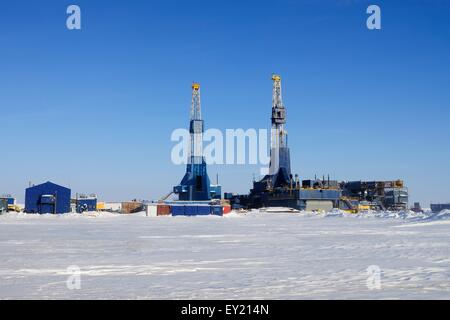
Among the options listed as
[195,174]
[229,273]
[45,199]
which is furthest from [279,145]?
[229,273]

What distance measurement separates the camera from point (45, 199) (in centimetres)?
7156

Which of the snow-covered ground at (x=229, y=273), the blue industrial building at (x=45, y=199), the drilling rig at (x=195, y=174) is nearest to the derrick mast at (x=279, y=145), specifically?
the drilling rig at (x=195, y=174)

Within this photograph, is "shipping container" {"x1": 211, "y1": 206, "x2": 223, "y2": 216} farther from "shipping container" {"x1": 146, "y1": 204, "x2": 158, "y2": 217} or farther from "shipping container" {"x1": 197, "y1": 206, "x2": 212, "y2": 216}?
"shipping container" {"x1": 146, "y1": 204, "x2": 158, "y2": 217}

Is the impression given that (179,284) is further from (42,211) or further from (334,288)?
(42,211)

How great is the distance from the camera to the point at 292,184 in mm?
100688

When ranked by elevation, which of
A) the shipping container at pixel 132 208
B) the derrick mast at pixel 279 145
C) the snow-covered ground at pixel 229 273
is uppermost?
the derrick mast at pixel 279 145

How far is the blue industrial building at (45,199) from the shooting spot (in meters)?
71.2

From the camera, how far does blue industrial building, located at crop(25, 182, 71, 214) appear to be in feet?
234

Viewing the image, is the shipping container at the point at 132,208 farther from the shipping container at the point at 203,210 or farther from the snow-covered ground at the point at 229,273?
the snow-covered ground at the point at 229,273

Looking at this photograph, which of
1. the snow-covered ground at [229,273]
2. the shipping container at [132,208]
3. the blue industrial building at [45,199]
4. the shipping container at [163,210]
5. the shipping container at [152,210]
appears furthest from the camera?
the shipping container at [132,208]

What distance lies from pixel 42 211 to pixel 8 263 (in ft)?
209

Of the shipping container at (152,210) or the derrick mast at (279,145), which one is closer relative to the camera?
the shipping container at (152,210)

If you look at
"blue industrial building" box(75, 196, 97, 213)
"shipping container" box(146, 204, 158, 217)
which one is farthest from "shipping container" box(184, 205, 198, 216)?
"blue industrial building" box(75, 196, 97, 213)
